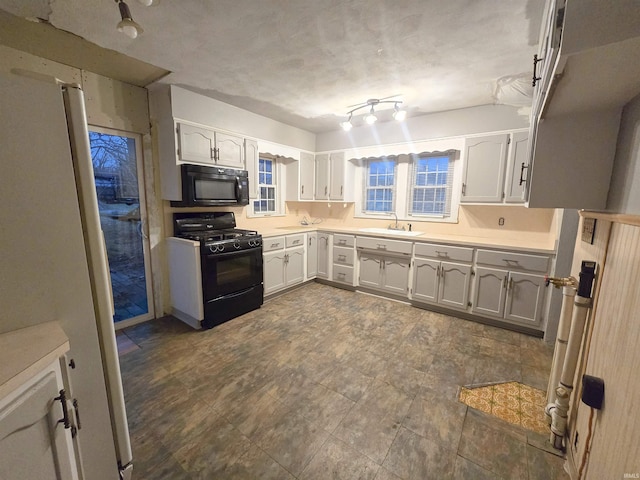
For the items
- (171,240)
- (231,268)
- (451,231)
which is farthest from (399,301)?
(171,240)

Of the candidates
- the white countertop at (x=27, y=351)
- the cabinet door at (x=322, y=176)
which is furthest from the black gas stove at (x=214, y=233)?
the white countertop at (x=27, y=351)

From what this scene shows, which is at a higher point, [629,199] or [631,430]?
[629,199]

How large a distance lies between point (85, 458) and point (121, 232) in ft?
7.77

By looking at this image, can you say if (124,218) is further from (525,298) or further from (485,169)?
(525,298)

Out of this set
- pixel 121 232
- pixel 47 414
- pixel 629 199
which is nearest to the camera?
pixel 47 414

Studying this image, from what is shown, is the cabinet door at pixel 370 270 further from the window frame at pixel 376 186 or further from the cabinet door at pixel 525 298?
the cabinet door at pixel 525 298

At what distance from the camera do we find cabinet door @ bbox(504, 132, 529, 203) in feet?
9.53

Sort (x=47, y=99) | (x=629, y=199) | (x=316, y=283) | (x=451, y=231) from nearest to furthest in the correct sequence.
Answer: (x=47, y=99)
(x=629, y=199)
(x=451, y=231)
(x=316, y=283)

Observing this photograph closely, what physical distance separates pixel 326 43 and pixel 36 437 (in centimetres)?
246

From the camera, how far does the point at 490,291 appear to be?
2918 millimetres

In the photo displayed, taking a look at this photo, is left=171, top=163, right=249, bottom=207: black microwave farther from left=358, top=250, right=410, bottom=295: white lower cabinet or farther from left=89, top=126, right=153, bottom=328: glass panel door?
left=358, top=250, right=410, bottom=295: white lower cabinet

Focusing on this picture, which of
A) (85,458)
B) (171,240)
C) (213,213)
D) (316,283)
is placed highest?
(213,213)

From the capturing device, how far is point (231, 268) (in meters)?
3.01

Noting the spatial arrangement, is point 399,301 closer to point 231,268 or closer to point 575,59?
point 231,268
